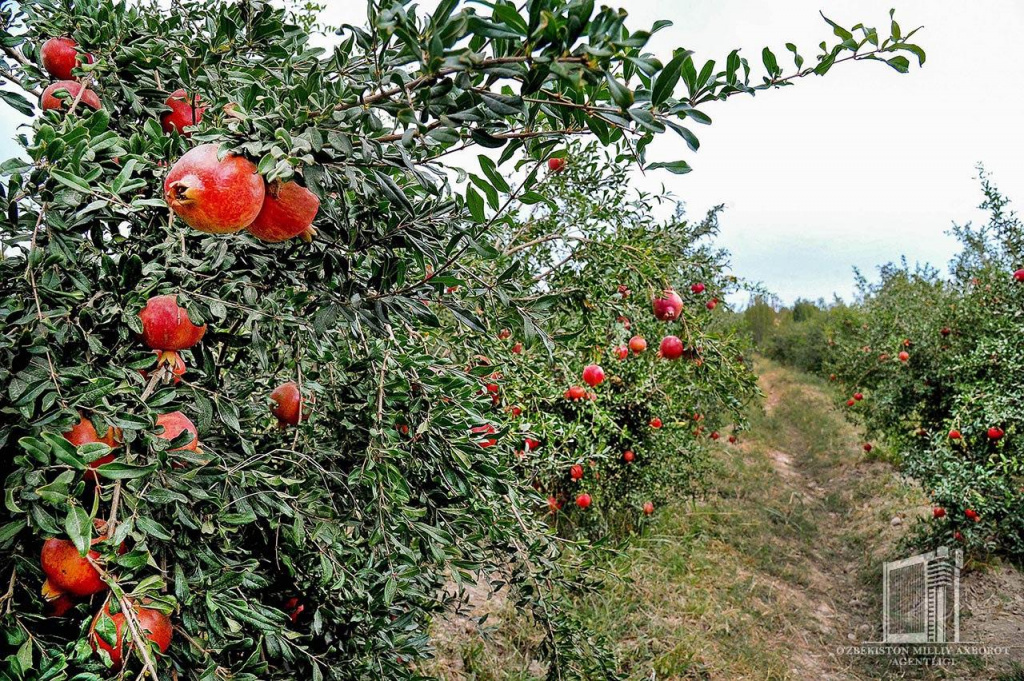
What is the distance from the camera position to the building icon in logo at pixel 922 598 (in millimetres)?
4523

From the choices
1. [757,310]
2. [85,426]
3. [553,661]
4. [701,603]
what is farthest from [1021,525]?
[757,310]

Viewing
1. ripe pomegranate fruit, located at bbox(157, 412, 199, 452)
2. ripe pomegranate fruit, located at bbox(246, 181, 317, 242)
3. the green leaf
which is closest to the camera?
the green leaf

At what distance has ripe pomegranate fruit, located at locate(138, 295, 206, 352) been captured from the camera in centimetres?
100

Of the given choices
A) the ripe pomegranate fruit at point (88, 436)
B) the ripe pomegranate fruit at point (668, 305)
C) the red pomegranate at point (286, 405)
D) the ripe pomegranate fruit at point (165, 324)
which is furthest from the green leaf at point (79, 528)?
the ripe pomegranate fruit at point (668, 305)

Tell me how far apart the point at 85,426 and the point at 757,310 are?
22.2 metres

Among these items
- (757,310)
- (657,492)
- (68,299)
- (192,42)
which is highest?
(757,310)

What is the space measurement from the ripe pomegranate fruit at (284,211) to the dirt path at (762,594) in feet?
4.94

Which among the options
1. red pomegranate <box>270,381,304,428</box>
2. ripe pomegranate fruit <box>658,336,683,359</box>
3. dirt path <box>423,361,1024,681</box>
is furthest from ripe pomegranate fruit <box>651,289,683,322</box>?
red pomegranate <box>270,381,304,428</box>

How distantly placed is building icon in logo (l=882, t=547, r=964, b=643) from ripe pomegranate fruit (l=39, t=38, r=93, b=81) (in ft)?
18.0

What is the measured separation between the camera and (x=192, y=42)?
55.1 inches

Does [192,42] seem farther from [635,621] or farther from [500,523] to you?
[635,621]

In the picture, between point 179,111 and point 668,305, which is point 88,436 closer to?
point 179,111

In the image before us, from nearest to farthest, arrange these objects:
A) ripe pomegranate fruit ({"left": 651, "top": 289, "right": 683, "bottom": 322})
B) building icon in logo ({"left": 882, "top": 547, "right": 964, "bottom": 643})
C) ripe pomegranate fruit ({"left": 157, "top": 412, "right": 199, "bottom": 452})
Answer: ripe pomegranate fruit ({"left": 157, "top": 412, "right": 199, "bottom": 452})
ripe pomegranate fruit ({"left": 651, "top": 289, "right": 683, "bottom": 322})
building icon in logo ({"left": 882, "top": 547, "right": 964, "bottom": 643})

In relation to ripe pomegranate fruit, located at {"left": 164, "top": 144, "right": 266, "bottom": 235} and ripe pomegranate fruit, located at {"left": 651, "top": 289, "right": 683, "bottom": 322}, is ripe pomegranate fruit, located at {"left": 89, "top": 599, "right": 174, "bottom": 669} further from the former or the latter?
ripe pomegranate fruit, located at {"left": 651, "top": 289, "right": 683, "bottom": 322}
